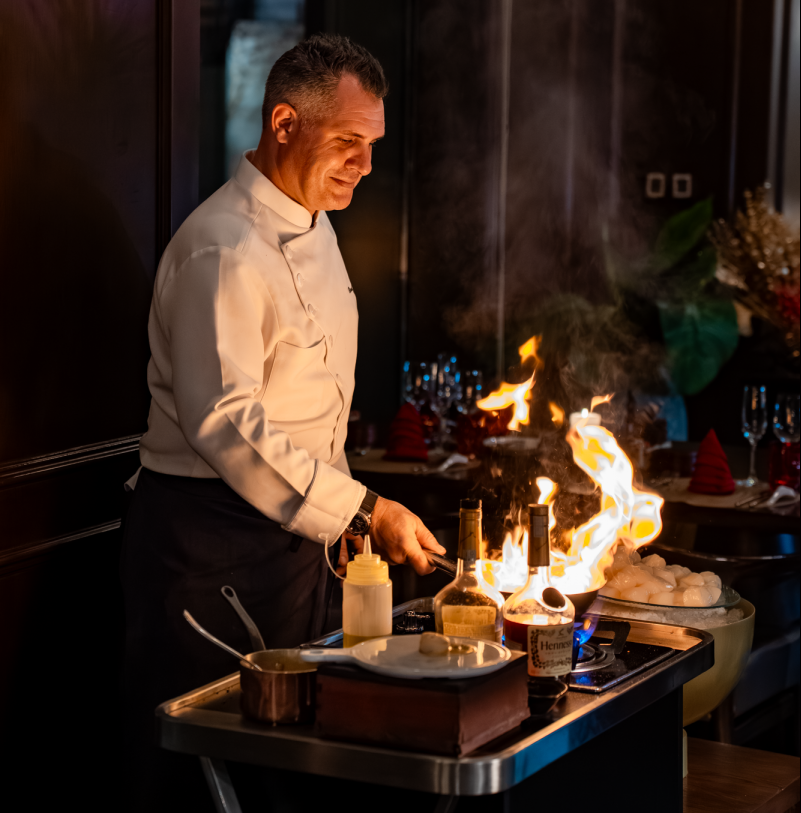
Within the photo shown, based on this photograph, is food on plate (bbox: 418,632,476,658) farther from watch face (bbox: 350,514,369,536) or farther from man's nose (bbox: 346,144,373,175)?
man's nose (bbox: 346,144,373,175)

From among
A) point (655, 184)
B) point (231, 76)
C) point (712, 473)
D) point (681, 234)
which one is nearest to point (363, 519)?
point (712, 473)

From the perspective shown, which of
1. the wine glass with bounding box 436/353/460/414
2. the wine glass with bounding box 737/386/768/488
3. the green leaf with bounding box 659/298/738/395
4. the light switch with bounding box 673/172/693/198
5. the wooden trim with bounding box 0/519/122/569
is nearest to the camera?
the wooden trim with bounding box 0/519/122/569

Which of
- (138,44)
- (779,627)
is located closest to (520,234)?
(779,627)

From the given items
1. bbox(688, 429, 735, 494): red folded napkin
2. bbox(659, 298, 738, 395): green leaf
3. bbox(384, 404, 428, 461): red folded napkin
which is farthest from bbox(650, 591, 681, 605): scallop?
bbox(659, 298, 738, 395): green leaf

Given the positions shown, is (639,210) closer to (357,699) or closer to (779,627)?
(779,627)

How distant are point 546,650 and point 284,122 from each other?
3.84 feet

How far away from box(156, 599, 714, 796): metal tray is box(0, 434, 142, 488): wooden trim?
92cm

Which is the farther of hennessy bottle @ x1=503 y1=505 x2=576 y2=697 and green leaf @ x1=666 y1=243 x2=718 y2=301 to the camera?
green leaf @ x1=666 y1=243 x2=718 y2=301

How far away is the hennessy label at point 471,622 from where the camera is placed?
1.56 metres

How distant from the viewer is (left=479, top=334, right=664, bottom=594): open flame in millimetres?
1810

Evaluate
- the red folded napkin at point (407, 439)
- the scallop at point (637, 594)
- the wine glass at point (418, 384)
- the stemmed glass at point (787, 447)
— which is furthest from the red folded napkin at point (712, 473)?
the scallop at point (637, 594)

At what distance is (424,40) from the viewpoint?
5676 millimetres

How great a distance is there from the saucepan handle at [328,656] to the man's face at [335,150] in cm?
105

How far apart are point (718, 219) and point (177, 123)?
3.40 metres
